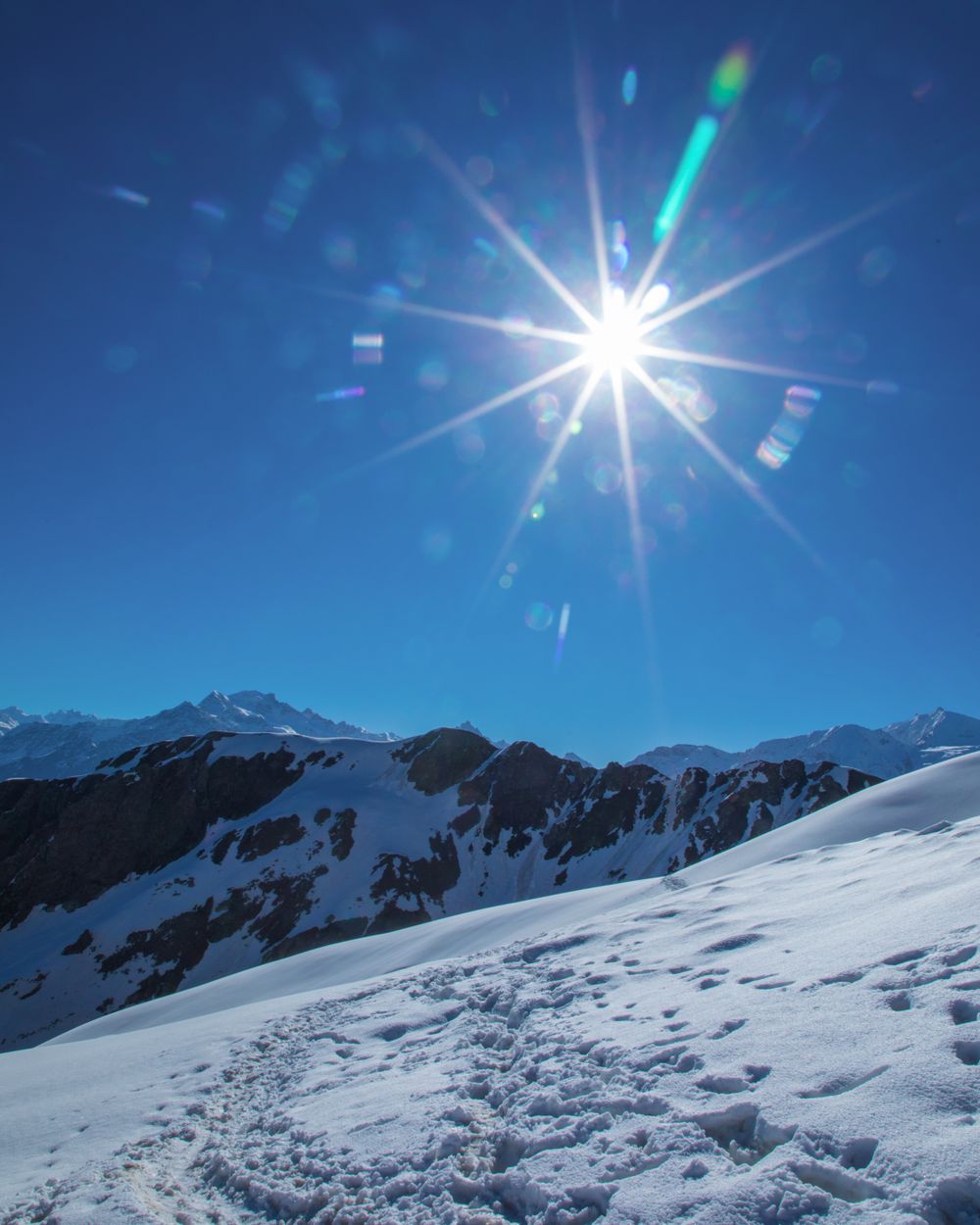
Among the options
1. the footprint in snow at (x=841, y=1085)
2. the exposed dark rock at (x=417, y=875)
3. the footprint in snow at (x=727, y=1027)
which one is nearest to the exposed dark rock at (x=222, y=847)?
the exposed dark rock at (x=417, y=875)

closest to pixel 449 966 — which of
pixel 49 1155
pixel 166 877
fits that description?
pixel 49 1155

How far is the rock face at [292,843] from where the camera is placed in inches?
2820

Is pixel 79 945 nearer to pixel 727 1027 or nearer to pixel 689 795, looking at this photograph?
pixel 689 795

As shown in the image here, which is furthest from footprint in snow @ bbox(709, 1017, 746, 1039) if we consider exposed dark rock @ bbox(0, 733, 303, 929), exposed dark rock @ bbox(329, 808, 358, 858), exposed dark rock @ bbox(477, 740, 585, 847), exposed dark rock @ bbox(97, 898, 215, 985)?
exposed dark rock @ bbox(0, 733, 303, 929)

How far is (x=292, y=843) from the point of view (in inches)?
3369

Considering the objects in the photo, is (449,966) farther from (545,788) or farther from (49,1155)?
(545,788)

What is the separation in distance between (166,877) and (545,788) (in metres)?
57.3

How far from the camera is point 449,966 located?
13656mm

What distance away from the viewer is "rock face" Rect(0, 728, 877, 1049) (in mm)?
71625

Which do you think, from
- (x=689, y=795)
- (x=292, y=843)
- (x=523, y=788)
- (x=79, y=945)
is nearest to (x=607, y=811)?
(x=689, y=795)

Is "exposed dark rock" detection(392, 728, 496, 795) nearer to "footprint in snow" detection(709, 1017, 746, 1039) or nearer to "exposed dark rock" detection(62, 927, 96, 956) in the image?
"exposed dark rock" detection(62, 927, 96, 956)

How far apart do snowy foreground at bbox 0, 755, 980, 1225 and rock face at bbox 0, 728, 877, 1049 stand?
228ft

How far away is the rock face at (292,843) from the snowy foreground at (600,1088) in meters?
69.5

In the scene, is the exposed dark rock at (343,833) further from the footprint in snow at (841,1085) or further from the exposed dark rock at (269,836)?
the footprint in snow at (841,1085)
